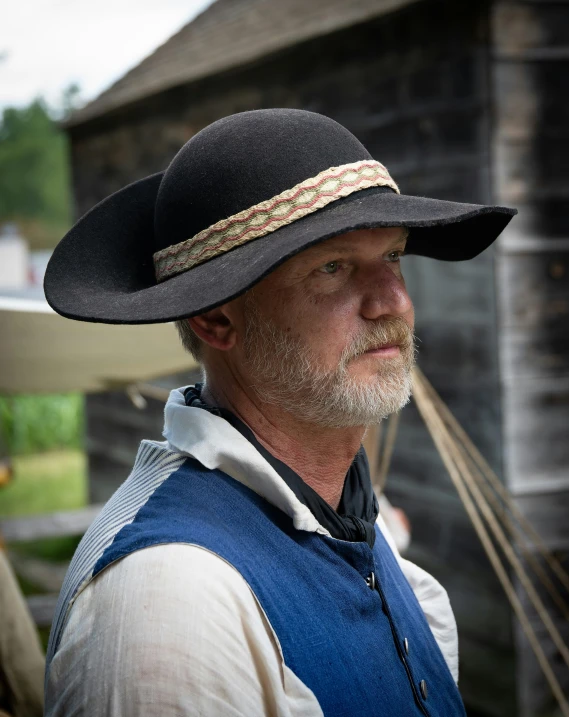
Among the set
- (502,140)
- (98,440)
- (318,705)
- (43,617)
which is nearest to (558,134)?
(502,140)

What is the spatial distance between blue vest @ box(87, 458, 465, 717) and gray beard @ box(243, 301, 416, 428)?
187 millimetres

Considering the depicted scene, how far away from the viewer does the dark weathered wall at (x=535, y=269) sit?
157 inches

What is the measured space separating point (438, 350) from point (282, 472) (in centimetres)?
316

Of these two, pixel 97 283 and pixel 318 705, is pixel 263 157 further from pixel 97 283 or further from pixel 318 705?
pixel 318 705

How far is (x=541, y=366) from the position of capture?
412 cm

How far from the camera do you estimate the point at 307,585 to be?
1309 millimetres

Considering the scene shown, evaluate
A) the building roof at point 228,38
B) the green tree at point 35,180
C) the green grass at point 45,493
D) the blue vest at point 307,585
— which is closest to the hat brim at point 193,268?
the blue vest at point 307,585

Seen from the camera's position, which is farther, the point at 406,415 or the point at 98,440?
the point at 98,440

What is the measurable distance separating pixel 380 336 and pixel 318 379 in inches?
5.2

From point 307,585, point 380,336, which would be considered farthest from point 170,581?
point 380,336

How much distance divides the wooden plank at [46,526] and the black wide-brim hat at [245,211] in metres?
5.09

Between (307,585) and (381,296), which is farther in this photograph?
(381,296)

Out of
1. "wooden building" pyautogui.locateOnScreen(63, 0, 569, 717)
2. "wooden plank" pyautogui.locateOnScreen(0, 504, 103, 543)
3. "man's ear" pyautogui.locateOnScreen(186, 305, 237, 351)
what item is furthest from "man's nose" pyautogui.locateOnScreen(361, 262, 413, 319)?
"wooden plank" pyautogui.locateOnScreen(0, 504, 103, 543)

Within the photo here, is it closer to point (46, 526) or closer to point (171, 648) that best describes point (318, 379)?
point (171, 648)
